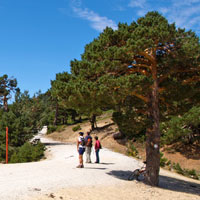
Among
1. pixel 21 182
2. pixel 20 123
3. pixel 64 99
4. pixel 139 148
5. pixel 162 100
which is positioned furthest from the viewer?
pixel 139 148

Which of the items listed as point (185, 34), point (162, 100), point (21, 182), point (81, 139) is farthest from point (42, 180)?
point (185, 34)

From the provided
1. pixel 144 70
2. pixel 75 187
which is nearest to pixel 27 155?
pixel 75 187

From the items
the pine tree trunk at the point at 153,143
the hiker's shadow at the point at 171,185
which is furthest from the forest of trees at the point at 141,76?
the hiker's shadow at the point at 171,185

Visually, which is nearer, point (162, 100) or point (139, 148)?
point (162, 100)

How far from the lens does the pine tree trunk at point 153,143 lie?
35.8 ft

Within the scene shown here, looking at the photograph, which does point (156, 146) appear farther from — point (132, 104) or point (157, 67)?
point (157, 67)

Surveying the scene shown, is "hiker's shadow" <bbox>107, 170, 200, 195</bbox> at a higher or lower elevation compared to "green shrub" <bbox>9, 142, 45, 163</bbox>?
lower

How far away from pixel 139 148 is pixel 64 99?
60.1ft

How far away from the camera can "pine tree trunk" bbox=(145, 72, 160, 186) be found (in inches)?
429

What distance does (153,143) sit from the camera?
1096 centimetres

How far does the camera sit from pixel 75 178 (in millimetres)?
10367

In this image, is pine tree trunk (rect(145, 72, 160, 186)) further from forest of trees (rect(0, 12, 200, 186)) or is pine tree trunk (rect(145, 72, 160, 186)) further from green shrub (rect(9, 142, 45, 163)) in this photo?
green shrub (rect(9, 142, 45, 163))

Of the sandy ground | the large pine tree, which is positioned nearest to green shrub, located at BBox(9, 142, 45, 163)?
the sandy ground

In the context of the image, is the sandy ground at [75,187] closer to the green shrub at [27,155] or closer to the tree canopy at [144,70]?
the tree canopy at [144,70]
